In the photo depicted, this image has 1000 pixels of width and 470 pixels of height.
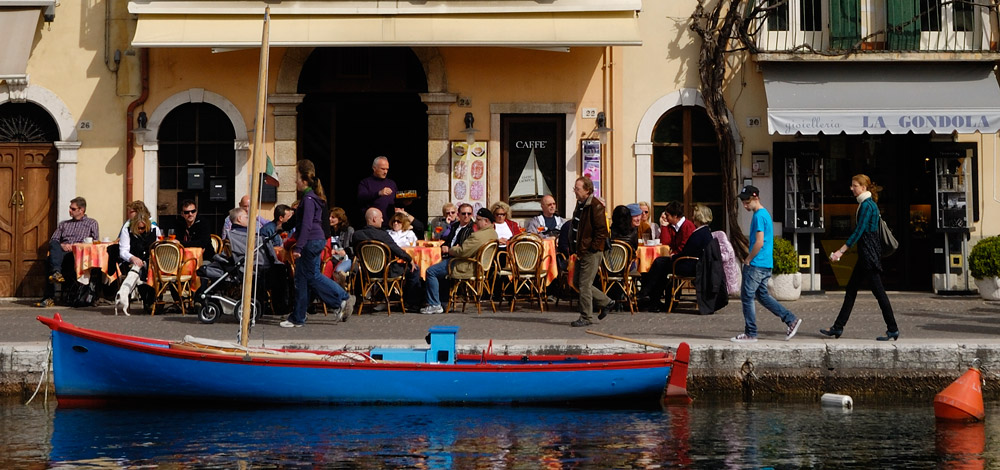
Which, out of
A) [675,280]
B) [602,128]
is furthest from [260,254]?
[602,128]

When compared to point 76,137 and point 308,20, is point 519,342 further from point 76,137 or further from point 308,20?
point 76,137

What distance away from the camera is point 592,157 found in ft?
58.9

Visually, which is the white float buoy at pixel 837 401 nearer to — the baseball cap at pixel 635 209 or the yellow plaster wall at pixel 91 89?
the baseball cap at pixel 635 209

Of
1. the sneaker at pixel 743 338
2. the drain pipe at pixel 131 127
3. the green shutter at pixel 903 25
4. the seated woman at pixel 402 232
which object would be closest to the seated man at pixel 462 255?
the seated woman at pixel 402 232

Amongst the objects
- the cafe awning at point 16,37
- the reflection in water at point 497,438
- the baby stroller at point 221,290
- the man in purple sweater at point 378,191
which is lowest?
the reflection in water at point 497,438

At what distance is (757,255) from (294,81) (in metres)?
7.48

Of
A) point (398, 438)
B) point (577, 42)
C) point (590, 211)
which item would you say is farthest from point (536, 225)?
point (398, 438)

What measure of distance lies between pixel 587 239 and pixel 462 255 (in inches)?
77.2

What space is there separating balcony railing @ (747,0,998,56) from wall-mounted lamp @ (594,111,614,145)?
2069 millimetres

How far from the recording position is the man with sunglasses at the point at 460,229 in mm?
16047

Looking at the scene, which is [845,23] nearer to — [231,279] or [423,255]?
[423,255]

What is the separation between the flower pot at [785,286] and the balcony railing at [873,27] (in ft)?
9.42

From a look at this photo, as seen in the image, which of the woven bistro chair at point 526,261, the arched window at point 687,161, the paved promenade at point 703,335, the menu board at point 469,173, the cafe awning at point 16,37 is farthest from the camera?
the arched window at point 687,161

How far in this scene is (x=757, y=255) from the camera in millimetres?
12672
